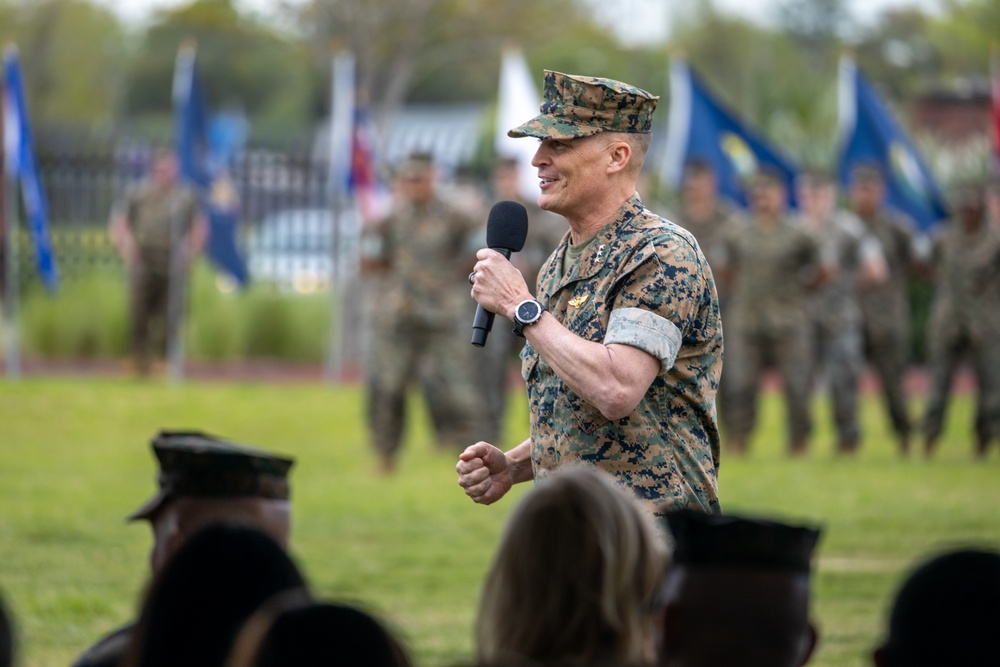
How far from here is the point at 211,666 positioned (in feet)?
10.4

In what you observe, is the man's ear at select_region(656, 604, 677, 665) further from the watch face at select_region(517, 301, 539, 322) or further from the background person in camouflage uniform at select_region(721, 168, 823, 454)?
the background person in camouflage uniform at select_region(721, 168, 823, 454)

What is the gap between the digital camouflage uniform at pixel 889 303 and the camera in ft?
54.6

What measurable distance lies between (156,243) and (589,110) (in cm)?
1571

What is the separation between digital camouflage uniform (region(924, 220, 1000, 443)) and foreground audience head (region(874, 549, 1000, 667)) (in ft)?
41.8

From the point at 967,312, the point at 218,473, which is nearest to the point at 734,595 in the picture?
the point at 218,473

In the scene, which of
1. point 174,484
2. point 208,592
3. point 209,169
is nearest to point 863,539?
point 174,484

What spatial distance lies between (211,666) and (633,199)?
219 centimetres

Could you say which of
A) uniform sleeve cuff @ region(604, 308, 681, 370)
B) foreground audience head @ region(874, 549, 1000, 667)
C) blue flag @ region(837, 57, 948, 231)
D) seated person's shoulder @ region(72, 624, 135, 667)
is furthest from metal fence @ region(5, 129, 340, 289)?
foreground audience head @ region(874, 549, 1000, 667)

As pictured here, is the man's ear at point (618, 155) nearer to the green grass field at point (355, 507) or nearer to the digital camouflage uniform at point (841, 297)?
the green grass field at point (355, 507)

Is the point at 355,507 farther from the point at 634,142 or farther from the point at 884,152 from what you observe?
the point at 884,152

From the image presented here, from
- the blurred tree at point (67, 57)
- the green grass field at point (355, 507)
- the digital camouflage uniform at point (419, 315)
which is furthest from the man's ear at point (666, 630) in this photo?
the blurred tree at point (67, 57)

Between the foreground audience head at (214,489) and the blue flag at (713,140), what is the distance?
1500 centimetres

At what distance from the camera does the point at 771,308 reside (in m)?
15.7

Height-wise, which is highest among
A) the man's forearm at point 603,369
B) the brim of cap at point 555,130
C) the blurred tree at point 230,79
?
the blurred tree at point 230,79
